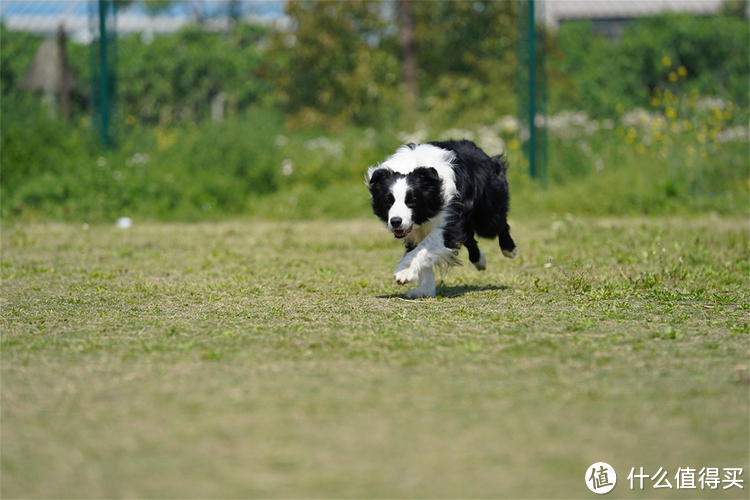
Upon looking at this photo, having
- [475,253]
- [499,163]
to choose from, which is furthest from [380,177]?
[499,163]

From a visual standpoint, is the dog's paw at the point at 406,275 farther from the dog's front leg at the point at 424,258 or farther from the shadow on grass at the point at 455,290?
the shadow on grass at the point at 455,290

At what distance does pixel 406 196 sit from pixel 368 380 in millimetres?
2439

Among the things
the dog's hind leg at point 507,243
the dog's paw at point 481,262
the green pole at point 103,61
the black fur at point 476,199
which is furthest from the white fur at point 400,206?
the green pole at point 103,61

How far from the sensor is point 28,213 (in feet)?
37.5

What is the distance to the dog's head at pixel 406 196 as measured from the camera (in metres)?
6.00

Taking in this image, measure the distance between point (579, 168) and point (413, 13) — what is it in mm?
3605

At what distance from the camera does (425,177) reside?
6.11m

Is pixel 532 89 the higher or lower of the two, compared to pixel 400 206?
higher

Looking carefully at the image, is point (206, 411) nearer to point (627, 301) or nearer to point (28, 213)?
point (627, 301)

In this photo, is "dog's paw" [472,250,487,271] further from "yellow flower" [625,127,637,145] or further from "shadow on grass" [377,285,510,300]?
"yellow flower" [625,127,637,145]

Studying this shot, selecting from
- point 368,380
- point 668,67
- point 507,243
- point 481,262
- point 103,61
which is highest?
point 103,61

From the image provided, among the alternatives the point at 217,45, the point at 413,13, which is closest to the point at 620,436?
the point at 413,13

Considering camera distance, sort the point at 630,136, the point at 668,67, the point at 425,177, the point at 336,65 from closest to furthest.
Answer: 1. the point at 425,177
2. the point at 630,136
3. the point at 668,67
4. the point at 336,65

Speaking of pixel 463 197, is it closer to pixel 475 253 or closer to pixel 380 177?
pixel 380 177
